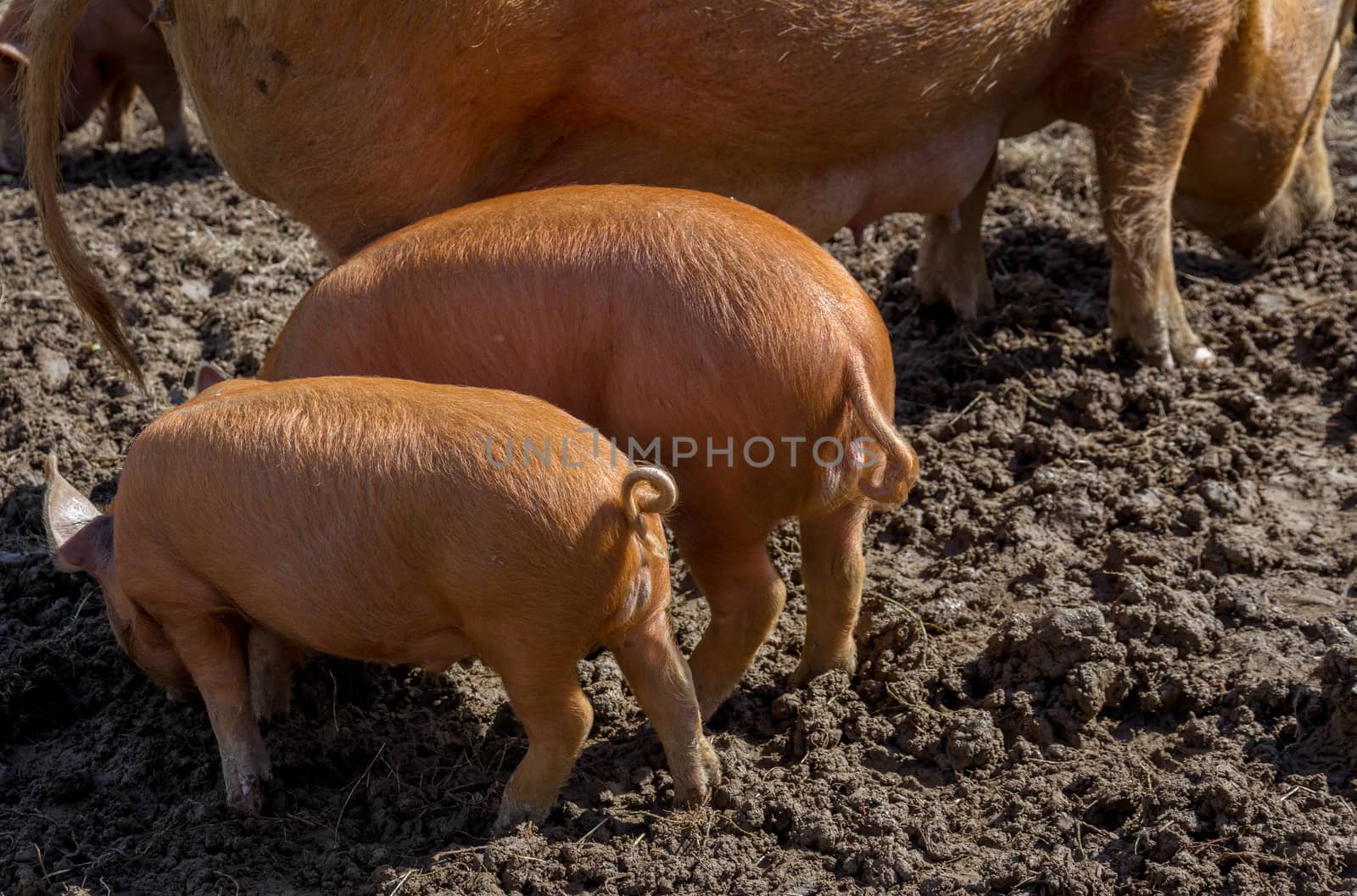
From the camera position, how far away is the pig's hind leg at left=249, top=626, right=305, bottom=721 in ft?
11.2

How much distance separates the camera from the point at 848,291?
3.10m

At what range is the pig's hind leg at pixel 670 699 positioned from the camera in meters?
2.95

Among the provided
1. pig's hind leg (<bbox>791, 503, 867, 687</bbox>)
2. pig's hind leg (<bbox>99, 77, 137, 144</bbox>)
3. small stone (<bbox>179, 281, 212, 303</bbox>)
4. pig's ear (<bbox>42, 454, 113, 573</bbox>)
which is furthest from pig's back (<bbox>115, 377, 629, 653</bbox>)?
pig's hind leg (<bbox>99, 77, 137, 144</bbox>)

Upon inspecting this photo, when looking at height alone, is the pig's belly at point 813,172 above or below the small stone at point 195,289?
above

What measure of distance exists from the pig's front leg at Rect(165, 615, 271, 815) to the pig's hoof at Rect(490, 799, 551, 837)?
57 centimetres

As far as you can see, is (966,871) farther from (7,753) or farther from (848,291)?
(7,753)

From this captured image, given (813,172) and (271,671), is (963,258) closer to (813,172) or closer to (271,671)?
(813,172)

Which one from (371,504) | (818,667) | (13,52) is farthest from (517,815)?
(13,52)

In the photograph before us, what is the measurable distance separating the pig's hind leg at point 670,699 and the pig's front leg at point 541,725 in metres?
0.12

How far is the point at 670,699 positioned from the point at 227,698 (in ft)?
3.27

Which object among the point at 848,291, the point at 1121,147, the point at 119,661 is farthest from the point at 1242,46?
the point at 119,661

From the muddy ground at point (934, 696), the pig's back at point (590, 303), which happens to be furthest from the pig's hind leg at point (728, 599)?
the pig's back at point (590, 303)

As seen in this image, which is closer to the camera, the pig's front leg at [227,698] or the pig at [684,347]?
the pig at [684,347]

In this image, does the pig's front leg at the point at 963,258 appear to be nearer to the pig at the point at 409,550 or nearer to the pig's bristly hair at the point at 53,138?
the pig at the point at 409,550
